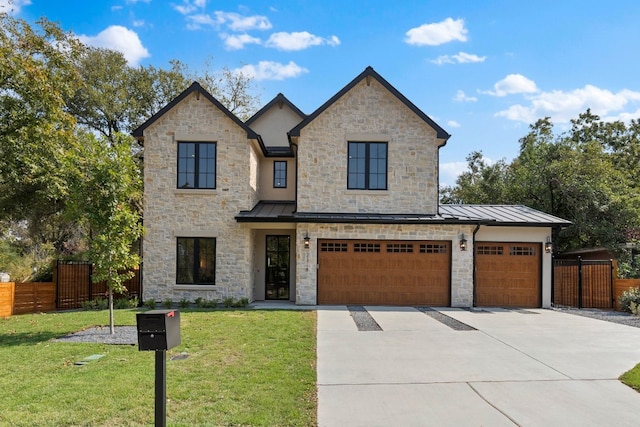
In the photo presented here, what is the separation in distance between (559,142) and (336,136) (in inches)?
693

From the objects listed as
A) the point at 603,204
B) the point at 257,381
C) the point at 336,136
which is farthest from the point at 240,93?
the point at 257,381

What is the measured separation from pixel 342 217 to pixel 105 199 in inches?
317

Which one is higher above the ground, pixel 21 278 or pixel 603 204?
pixel 603 204

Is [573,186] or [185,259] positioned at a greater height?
[573,186]

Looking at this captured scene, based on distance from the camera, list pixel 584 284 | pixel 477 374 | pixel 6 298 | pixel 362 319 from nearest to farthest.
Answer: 1. pixel 477 374
2. pixel 362 319
3. pixel 6 298
4. pixel 584 284

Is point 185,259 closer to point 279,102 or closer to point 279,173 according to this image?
point 279,173

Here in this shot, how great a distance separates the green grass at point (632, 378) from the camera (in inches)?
252

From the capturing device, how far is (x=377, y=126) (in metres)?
16.5

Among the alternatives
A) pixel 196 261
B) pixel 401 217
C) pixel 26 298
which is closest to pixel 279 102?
pixel 401 217

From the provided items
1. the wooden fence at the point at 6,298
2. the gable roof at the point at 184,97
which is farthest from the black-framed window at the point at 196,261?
the wooden fence at the point at 6,298

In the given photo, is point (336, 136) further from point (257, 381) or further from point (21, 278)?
point (21, 278)

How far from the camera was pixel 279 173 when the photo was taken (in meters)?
18.9

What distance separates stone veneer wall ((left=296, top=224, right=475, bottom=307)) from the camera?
1590cm

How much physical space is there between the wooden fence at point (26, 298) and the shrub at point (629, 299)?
20.1 meters
